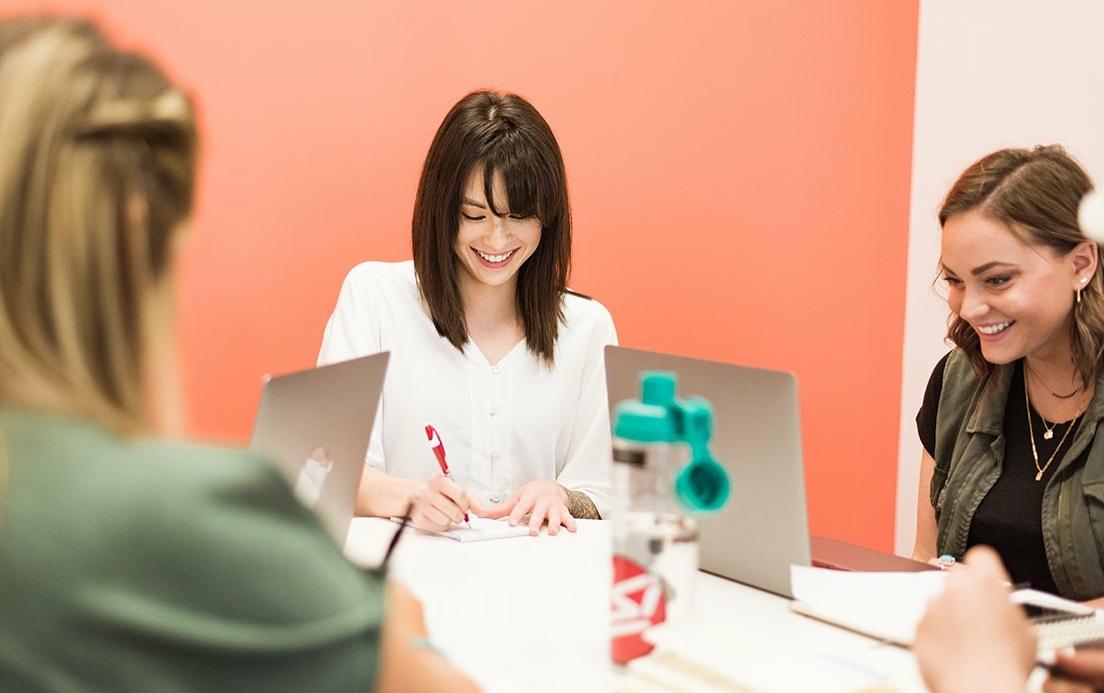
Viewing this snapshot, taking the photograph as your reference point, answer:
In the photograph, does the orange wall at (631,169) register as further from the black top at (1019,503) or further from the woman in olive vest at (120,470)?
the woman in olive vest at (120,470)

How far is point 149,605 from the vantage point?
0.71 m

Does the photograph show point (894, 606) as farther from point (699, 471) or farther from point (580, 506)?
point (580, 506)

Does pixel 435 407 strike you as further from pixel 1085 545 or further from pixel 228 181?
pixel 1085 545

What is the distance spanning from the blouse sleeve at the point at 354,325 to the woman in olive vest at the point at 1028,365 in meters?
1.09

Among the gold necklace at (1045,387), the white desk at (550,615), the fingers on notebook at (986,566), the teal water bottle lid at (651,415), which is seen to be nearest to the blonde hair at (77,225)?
the teal water bottle lid at (651,415)

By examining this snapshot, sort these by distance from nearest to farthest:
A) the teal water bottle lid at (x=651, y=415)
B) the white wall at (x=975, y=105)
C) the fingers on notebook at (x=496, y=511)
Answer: the teal water bottle lid at (x=651, y=415), the fingers on notebook at (x=496, y=511), the white wall at (x=975, y=105)

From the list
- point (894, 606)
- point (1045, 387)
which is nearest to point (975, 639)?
point (894, 606)

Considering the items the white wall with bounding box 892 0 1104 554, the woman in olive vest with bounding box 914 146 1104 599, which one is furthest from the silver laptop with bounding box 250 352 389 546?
the white wall with bounding box 892 0 1104 554

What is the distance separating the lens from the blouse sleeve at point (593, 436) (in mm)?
2199

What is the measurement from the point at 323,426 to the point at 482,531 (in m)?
0.37

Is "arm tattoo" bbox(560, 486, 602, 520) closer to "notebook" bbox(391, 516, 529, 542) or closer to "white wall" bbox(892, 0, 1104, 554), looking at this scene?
"notebook" bbox(391, 516, 529, 542)

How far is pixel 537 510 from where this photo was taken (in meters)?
1.83

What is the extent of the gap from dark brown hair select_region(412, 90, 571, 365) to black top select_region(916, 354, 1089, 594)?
0.88m

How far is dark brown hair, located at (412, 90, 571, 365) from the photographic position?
218cm
